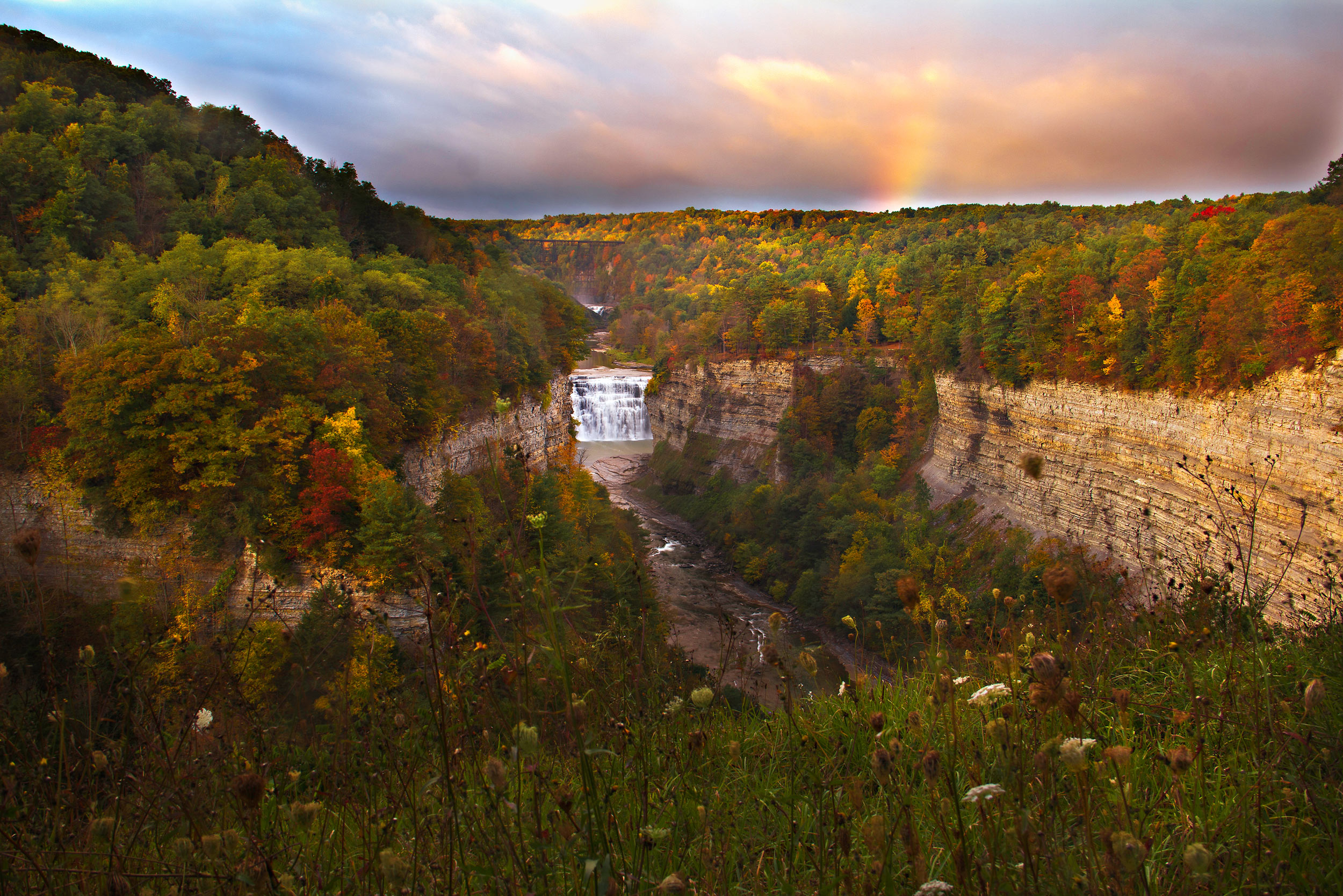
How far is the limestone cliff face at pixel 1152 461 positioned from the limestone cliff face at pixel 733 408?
1327 centimetres

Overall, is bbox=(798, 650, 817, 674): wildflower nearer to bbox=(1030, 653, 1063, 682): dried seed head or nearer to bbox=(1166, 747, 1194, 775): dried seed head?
bbox=(1030, 653, 1063, 682): dried seed head

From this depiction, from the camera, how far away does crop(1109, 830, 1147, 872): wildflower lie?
4.21 feet

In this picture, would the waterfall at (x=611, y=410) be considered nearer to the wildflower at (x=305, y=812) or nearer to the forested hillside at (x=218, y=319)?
the forested hillside at (x=218, y=319)

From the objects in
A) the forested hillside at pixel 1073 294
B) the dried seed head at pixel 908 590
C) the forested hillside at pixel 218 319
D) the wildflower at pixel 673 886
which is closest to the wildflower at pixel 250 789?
the wildflower at pixel 673 886

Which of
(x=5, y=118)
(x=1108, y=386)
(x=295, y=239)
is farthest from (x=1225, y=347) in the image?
(x=5, y=118)

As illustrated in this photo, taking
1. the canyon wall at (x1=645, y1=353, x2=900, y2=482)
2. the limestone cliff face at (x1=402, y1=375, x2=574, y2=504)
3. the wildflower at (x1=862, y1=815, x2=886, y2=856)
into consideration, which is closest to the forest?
the wildflower at (x1=862, y1=815, x2=886, y2=856)

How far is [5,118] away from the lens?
28312 millimetres

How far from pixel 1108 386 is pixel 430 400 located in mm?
24646

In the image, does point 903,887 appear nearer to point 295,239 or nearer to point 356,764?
point 356,764

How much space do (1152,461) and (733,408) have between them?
30780 millimetres

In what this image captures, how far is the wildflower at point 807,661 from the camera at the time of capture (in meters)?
2.41

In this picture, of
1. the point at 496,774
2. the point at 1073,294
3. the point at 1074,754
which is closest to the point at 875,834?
the point at 1074,754

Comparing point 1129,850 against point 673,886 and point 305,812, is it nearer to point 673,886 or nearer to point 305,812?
point 673,886

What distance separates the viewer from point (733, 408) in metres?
51.1
